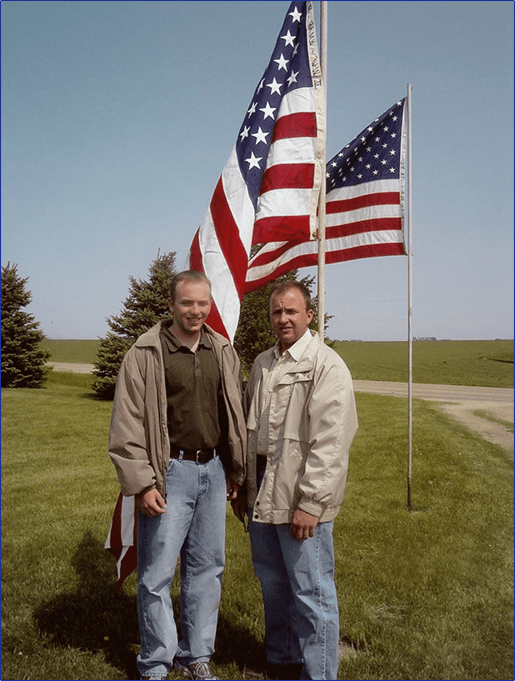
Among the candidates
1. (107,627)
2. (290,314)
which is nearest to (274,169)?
(290,314)

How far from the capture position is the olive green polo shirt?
10.2 feet

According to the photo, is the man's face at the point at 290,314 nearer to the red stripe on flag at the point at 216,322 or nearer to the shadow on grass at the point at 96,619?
the red stripe on flag at the point at 216,322

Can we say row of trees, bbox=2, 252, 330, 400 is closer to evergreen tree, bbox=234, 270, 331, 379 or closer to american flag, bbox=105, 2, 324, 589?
evergreen tree, bbox=234, 270, 331, 379

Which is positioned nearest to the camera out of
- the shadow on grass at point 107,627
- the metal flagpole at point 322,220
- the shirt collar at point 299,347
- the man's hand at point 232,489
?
the shirt collar at point 299,347

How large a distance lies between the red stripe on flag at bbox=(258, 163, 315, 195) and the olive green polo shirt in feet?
6.18

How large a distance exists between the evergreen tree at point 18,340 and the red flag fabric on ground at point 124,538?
22.6 m

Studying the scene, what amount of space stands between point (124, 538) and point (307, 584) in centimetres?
141

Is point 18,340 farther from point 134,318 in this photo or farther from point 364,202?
point 364,202

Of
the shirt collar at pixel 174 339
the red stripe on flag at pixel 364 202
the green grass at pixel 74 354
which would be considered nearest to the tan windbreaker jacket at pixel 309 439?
the shirt collar at pixel 174 339

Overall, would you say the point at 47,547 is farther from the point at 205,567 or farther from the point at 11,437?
the point at 11,437

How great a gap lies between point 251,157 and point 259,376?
6.92 feet

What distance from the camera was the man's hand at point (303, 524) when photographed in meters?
2.86

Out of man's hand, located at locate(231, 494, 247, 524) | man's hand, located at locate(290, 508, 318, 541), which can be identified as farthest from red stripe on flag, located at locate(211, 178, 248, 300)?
man's hand, located at locate(290, 508, 318, 541)

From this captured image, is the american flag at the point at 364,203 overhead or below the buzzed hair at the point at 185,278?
overhead
